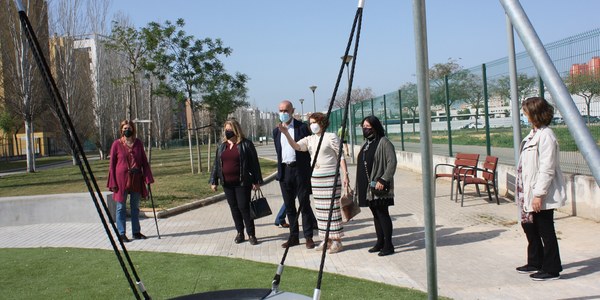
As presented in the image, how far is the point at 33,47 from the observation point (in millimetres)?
2648

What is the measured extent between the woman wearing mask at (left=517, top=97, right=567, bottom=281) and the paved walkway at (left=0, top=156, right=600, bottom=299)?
0.25 m

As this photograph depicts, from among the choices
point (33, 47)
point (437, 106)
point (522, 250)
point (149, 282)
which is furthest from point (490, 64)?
point (33, 47)

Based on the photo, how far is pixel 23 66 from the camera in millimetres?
28984

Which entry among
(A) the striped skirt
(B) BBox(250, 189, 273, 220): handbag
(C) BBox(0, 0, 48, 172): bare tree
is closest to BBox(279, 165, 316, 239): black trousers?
(A) the striped skirt

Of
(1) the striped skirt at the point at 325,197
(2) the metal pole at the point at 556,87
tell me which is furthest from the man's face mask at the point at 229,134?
(2) the metal pole at the point at 556,87

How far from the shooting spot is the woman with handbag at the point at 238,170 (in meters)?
7.83

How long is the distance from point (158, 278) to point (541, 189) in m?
4.18

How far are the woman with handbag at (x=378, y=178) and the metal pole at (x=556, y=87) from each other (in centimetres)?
466

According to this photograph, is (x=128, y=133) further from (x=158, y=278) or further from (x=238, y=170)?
(x=158, y=278)

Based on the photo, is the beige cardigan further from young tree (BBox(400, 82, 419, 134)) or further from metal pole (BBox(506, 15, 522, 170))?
young tree (BBox(400, 82, 419, 134))

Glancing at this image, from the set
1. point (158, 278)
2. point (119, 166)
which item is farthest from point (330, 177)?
point (119, 166)

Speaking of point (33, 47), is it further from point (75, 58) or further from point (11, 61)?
point (75, 58)

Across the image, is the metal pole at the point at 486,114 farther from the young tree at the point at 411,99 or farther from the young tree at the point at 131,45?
the young tree at the point at 131,45

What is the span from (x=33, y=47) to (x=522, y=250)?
19.8 feet
